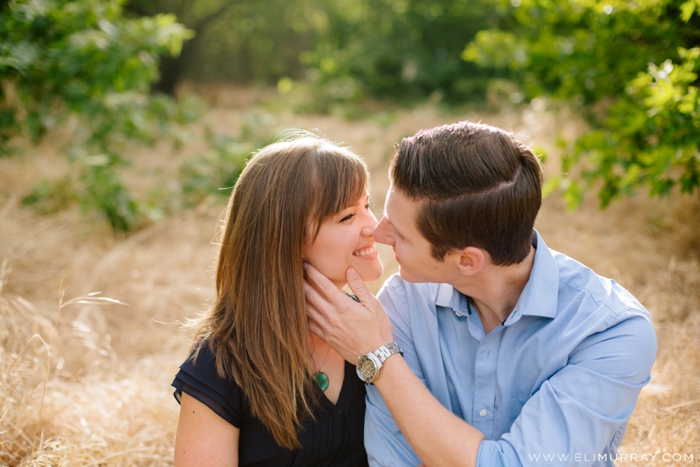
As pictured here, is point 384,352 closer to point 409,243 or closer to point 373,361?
point 373,361

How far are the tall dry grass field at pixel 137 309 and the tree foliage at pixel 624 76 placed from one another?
2.01 feet

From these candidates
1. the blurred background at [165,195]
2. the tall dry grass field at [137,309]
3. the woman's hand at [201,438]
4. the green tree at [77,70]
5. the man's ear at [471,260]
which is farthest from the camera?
the green tree at [77,70]

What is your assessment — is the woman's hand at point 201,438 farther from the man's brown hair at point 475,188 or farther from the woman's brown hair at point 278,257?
the man's brown hair at point 475,188

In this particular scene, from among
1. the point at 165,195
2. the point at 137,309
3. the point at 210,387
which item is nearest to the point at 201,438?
the point at 210,387

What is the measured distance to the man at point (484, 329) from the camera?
5.68 ft

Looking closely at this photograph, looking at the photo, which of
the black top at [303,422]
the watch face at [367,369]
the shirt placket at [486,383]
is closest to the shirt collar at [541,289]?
the shirt placket at [486,383]

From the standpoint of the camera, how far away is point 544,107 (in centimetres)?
738

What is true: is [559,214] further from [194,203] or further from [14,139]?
[14,139]

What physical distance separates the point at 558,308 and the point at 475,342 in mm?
353

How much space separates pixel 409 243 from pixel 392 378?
533 millimetres

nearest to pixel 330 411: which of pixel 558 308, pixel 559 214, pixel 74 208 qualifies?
pixel 558 308

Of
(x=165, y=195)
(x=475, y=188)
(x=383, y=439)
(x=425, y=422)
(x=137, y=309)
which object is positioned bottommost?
(x=137, y=309)

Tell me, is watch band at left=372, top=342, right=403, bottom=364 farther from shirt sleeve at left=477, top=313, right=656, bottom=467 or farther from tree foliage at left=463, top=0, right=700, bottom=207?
tree foliage at left=463, top=0, right=700, bottom=207

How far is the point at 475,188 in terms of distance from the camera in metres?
1.95
